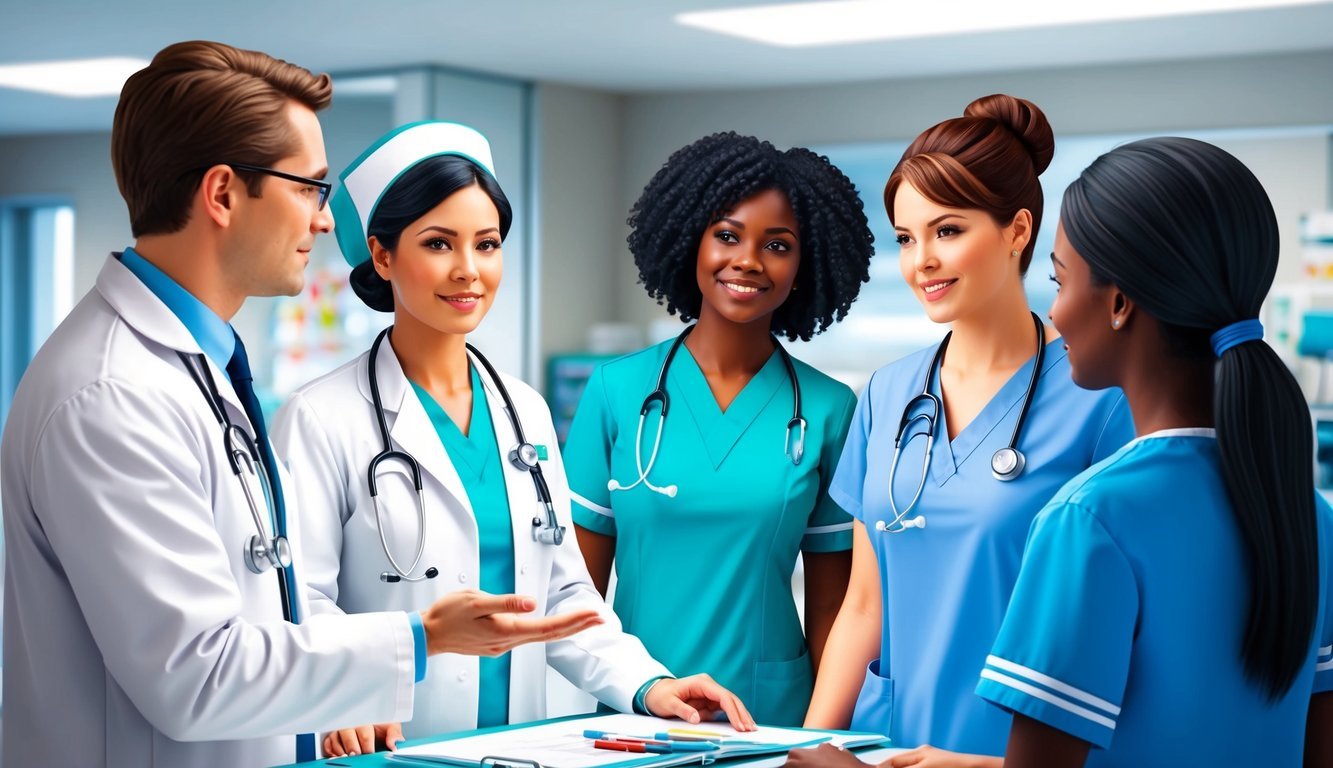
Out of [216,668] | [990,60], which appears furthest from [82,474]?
[990,60]

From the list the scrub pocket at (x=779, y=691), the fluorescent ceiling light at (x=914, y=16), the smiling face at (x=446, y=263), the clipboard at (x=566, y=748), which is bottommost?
the scrub pocket at (x=779, y=691)

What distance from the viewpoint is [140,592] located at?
1.33m

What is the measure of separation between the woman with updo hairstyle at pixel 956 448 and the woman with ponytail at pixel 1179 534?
0.47m

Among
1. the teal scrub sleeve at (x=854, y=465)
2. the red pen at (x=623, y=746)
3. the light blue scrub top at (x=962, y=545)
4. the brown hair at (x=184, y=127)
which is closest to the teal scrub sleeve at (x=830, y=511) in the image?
the teal scrub sleeve at (x=854, y=465)

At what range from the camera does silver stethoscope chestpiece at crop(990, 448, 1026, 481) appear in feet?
5.95

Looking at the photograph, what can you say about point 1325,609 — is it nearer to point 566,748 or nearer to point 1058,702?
point 1058,702

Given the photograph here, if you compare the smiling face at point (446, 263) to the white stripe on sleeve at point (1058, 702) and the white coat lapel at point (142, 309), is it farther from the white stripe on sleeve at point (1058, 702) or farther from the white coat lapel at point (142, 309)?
the white stripe on sleeve at point (1058, 702)

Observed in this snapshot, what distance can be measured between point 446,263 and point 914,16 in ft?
14.7

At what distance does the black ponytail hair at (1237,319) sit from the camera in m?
1.31

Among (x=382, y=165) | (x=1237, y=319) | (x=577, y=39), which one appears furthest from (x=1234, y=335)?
(x=577, y=39)

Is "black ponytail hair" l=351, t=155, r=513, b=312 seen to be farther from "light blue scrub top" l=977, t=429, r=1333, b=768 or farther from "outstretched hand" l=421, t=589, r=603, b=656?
"light blue scrub top" l=977, t=429, r=1333, b=768

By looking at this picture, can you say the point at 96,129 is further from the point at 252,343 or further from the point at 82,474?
the point at 82,474

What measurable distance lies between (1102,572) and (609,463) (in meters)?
1.18

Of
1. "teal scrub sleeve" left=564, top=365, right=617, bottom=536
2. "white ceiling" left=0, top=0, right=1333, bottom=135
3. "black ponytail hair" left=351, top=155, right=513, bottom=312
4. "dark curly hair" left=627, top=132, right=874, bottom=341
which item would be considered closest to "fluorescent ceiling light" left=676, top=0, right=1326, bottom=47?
"white ceiling" left=0, top=0, right=1333, bottom=135
